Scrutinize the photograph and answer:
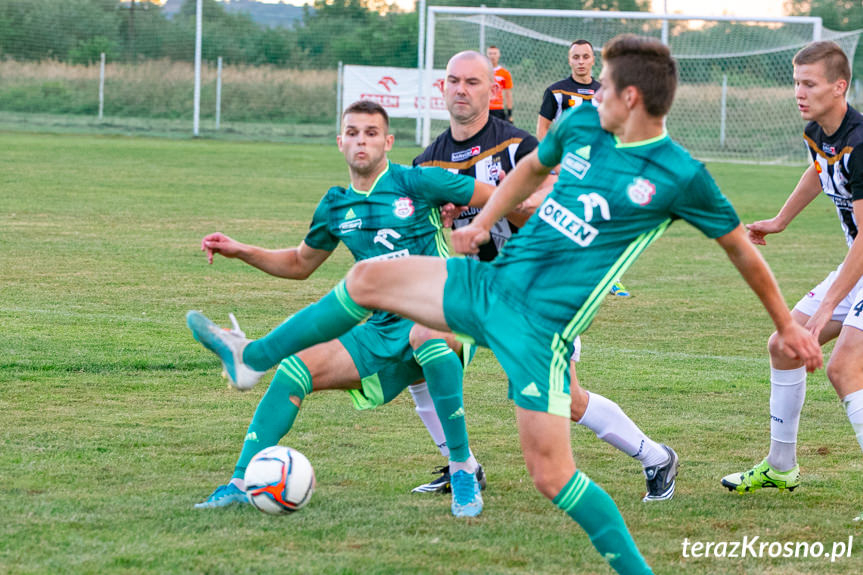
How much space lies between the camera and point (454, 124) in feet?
18.1

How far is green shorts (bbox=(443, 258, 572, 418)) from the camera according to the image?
368cm

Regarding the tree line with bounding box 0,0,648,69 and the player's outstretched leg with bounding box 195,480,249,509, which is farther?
the tree line with bounding box 0,0,648,69

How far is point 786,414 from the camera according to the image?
202 inches

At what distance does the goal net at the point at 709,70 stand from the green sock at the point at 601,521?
23253 mm

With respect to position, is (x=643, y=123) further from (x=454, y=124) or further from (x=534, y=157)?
(x=454, y=124)

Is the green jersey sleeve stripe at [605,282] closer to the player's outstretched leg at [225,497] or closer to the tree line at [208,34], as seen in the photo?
the player's outstretched leg at [225,497]

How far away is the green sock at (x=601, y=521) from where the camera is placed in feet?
11.9

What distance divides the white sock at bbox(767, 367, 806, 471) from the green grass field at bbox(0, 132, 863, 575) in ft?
0.62

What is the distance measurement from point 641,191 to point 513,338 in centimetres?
68

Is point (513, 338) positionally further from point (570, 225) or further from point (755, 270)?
point (755, 270)

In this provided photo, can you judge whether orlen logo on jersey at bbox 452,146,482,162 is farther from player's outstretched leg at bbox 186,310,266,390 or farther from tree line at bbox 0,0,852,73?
tree line at bbox 0,0,852,73

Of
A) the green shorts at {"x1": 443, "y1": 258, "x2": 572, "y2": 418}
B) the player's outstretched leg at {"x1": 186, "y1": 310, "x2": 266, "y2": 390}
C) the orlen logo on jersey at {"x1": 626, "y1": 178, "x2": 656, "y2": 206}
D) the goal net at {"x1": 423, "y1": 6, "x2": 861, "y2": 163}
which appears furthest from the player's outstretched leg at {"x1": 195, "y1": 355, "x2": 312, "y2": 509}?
the goal net at {"x1": 423, "y1": 6, "x2": 861, "y2": 163}

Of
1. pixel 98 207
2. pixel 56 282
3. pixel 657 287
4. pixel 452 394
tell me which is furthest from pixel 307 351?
pixel 98 207

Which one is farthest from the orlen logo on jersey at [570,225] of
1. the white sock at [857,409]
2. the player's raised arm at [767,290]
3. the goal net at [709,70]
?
the goal net at [709,70]
